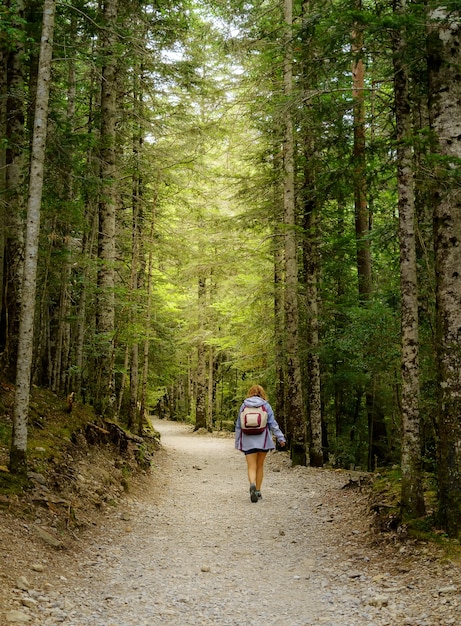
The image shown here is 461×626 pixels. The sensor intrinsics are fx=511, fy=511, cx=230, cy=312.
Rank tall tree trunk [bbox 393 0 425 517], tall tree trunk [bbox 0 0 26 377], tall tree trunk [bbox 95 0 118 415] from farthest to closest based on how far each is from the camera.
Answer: tall tree trunk [bbox 95 0 118 415] < tall tree trunk [bbox 0 0 26 377] < tall tree trunk [bbox 393 0 425 517]

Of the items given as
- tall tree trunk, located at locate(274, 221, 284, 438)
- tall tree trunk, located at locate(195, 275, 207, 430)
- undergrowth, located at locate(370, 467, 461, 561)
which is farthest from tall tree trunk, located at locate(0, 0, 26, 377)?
tall tree trunk, located at locate(195, 275, 207, 430)

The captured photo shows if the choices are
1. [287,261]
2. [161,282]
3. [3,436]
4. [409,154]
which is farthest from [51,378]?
[409,154]

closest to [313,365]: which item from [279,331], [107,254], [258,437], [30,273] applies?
[279,331]

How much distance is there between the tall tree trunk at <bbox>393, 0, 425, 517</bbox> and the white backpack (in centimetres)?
334

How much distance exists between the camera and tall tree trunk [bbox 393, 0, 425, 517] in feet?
19.6

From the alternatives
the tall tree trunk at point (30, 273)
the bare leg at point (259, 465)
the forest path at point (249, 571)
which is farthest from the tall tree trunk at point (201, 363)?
the tall tree trunk at point (30, 273)

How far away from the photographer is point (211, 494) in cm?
1016

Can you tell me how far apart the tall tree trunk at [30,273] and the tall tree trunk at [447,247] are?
15.4ft

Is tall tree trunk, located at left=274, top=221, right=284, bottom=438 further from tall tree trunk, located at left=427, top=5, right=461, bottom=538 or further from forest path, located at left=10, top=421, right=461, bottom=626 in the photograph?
tall tree trunk, located at left=427, top=5, right=461, bottom=538

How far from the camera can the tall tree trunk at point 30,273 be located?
20.6 feet

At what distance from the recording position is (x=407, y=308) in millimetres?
6102

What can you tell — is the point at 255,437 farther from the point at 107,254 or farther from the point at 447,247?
the point at 107,254

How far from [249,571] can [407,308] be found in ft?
11.5

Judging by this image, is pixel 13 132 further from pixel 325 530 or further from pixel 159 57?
pixel 325 530
